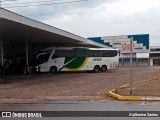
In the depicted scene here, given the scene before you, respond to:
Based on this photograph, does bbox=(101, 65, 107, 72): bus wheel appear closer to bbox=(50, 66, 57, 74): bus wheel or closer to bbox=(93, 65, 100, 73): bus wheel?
bbox=(93, 65, 100, 73): bus wheel

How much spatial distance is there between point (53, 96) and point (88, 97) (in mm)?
2059

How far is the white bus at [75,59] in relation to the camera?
4738 centimetres

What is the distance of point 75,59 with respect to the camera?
48188mm

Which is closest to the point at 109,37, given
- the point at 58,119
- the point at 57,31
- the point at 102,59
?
the point at 102,59

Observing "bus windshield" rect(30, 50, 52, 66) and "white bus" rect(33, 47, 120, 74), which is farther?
"white bus" rect(33, 47, 120, 74)

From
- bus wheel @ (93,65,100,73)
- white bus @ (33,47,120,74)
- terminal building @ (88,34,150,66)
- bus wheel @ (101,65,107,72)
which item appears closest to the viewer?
white bus @ (33,47,120,74)

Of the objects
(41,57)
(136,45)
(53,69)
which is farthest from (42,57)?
(136,45)

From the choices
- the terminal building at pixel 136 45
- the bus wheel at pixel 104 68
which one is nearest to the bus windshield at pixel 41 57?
the bus wheel at pixel 104 68

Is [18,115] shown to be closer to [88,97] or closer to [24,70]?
[88,97]

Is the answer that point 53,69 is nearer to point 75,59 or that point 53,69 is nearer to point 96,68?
point 75,59

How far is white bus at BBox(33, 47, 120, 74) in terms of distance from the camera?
4738 cm

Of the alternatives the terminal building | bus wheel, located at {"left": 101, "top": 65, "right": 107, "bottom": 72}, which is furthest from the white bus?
the terminal building

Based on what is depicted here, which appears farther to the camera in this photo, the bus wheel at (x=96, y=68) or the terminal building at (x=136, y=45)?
the terminal building at (x=136, y=45)

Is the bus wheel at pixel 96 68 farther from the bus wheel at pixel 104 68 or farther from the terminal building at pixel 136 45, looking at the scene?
the terminal building at pixel 136 45
